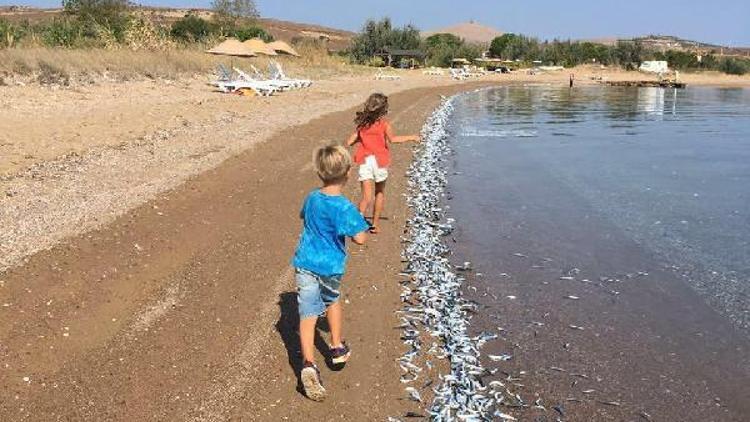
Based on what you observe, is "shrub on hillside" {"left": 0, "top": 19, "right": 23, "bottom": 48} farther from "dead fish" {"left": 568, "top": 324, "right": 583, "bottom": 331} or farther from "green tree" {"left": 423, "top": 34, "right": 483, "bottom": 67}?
"green tree" {"left": 423, "top": 34, "right": 483, "bottom": 67}

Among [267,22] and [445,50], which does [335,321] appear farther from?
[267,22]

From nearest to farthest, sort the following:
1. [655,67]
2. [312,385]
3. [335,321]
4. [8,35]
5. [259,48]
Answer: [312,385]
[335,321]
[8,35]
[259,48]
[655,67]

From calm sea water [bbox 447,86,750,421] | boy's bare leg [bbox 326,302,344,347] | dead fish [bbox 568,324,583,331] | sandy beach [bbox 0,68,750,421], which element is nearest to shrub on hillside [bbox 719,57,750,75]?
calm sea water [bbox 447,86,750,421]

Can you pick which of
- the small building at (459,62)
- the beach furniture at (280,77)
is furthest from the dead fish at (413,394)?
the small building at (459,62)

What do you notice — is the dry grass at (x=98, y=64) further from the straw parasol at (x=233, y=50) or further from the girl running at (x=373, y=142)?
the girl running at (x=373, y=142)

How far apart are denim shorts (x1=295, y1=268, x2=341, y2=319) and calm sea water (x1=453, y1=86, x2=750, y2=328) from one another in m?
4.41

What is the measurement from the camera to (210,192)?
10.6 metres

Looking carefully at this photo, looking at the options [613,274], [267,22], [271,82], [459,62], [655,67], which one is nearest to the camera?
[613,274]

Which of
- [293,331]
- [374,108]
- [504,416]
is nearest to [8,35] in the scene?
[374,108]

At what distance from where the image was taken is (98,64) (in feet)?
87.1

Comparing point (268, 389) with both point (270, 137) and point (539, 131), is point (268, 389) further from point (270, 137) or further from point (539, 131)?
point (539, 131)

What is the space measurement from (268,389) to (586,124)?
26275mm

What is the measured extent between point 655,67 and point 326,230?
99820 millimetres

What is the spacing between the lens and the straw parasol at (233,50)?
34.6m
